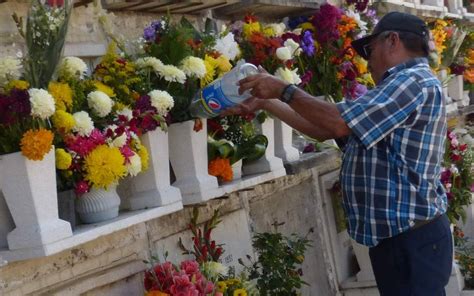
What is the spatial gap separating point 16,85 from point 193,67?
2.95 ft

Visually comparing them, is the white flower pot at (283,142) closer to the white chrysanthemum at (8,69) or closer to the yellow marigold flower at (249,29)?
the yellow marigold flower at (249,29)

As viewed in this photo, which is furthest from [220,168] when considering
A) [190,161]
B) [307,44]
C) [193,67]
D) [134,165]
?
[307,44]

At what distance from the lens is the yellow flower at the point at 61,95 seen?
2.78 m

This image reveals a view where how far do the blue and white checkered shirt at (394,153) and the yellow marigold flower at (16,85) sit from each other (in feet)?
3.89

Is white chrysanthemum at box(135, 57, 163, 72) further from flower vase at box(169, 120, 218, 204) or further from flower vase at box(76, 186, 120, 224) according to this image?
flower vase at box(76, 186, 120, 224)

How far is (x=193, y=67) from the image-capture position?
3383 mm

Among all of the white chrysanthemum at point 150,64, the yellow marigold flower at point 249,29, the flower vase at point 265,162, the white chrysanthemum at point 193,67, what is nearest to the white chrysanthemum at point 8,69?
the white chrysanthemum at point 150,64

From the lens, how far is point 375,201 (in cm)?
340

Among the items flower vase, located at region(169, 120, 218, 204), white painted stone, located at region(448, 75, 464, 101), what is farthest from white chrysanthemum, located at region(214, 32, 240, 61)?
white painted stone, located at region(448, 75, 464, 101)

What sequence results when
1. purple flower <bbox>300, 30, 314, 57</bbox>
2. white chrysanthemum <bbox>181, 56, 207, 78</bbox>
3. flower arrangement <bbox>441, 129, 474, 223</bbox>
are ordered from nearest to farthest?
1. white chrysanthemum <bbox>181, 56, 207, 78</bbox>
2. purple flower <bbox>300, 30, 314, 57</bbox>
3. flower arrangement <bbox>441, 129, 474, 223</bbox>

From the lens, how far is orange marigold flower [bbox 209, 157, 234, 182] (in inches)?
145

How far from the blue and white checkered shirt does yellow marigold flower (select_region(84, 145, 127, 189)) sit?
2.88 feet

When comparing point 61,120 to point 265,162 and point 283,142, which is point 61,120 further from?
point 283,142

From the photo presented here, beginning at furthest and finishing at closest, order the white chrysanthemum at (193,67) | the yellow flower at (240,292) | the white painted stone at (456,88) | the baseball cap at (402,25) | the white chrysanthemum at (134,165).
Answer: the white painted stone at (456,88) → the yellow flower at (240,292) → the baseball cap at (402,25) → the white chrysanthemum at (193,67) → the white chrysanthemum at (134,165)
